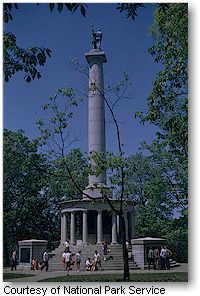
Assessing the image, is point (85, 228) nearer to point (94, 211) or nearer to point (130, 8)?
point (94, 211)

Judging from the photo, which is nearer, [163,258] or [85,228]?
[163,258]

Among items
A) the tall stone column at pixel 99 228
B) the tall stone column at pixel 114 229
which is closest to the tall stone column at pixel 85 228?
the tall stone column at pixel 99 228

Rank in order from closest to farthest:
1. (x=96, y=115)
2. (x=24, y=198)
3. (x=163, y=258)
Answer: (x=163, y=258)
(x=96, y=115)
(x=24, y=198)

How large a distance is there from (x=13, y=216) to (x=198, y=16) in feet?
58.4

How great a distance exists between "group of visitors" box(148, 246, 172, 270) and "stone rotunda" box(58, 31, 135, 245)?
4.78m

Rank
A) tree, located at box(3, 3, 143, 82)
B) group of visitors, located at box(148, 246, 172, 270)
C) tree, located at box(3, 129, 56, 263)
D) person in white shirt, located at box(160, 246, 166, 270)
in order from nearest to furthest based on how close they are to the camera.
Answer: tree, located at box(3, 3, 143, 82) → person in white shirt, located at box(160, 246, 166, 270) → group of visitors, located at box(148, 246, 172, 270) → tree, located at box(3, 129, 56, 263)

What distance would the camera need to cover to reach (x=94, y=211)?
23266mm

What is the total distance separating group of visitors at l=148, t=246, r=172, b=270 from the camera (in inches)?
672

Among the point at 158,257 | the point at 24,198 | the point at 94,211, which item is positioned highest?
the point at 24,198

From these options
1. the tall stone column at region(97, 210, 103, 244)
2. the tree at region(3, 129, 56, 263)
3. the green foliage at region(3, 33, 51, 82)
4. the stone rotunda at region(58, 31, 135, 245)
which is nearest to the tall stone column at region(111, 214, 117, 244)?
the stone rotunda at region(58, 31, 135, 245)

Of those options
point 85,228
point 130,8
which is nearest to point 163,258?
point 85,228

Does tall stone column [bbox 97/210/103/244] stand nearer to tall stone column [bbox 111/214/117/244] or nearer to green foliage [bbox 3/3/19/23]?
tall stone column [bbox 111/214/117/244]

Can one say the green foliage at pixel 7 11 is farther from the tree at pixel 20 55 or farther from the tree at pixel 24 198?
the tree at pixel 24 198

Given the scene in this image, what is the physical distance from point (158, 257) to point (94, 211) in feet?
19.6
